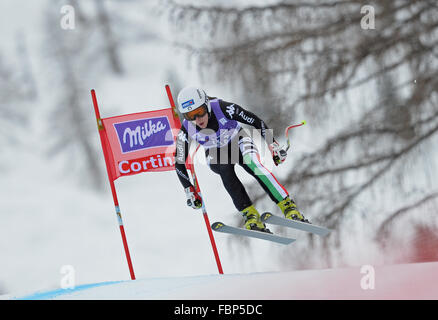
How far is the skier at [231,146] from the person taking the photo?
13.4ft

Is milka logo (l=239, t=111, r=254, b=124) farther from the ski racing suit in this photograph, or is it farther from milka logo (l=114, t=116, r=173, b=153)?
milka logo (l=114, t=116, r=173, b=153)

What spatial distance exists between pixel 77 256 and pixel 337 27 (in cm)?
684

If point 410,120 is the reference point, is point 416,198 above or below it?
below

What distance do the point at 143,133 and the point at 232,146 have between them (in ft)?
2.90

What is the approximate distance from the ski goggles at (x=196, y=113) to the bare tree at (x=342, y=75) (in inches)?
74.1

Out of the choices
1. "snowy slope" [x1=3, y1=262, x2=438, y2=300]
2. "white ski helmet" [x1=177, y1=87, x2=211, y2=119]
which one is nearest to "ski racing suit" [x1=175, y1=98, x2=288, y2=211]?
"white ski helmet" [x1=177, y1=87, x2=211, y2=119]

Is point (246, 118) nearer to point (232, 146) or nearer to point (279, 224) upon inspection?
point (232, 146)

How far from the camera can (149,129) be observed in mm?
4703

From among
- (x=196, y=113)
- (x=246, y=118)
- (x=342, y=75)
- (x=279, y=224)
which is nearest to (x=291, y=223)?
(x=279, y=224)

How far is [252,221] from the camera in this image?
165 inches

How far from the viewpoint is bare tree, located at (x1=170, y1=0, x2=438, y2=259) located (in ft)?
19.2

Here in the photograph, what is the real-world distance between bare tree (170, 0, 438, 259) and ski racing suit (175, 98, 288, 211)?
5.75 ft
